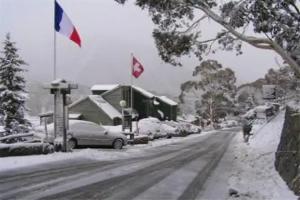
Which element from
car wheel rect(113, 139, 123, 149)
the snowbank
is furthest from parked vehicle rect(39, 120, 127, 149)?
the snowbank

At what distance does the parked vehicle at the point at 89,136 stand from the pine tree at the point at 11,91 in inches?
404

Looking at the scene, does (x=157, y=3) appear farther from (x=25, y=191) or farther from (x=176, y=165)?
(x=25, y=191)

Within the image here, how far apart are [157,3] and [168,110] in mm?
71361

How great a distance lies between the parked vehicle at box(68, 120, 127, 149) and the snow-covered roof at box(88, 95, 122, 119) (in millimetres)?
38933

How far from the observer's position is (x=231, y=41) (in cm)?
2125

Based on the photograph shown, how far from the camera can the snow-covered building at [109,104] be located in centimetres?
6925

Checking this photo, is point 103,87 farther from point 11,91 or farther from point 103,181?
point 103,181

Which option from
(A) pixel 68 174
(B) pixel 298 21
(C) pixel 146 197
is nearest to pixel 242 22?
(B) pixel 298 21

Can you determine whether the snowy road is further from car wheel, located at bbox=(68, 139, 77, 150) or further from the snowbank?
car wheel, located at bbox=(68, 139, 77, 150)

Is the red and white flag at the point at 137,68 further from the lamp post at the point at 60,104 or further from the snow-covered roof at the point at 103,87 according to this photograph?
the snow-covered roof at the point at 103,87

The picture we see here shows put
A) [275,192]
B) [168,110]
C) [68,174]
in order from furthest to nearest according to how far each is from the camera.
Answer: [168,110]
[68,174]
[275,192]

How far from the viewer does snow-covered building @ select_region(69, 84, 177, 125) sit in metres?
69.2

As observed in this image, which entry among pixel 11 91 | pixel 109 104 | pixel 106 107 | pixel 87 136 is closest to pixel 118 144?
pixel 87 136

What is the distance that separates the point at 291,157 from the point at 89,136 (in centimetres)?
1514
